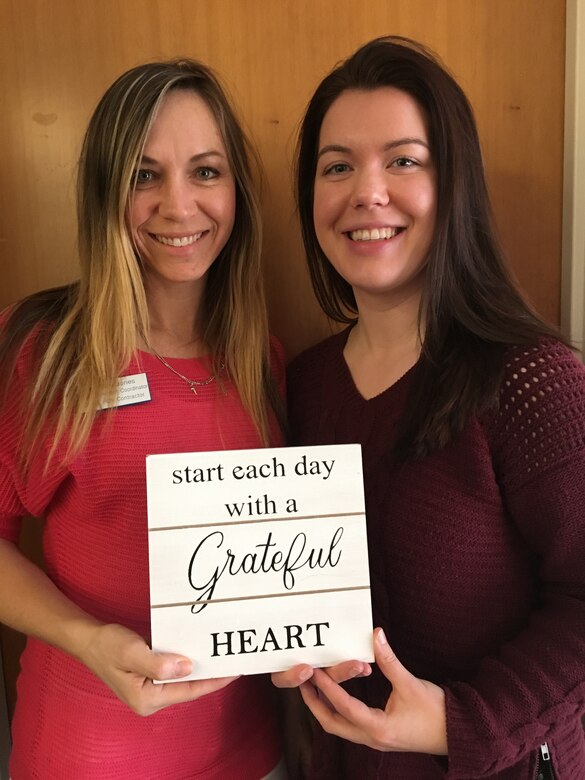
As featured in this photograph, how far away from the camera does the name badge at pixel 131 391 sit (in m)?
0.99

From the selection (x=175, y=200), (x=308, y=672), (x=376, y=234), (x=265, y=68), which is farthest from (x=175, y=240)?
(x=308, y=672)

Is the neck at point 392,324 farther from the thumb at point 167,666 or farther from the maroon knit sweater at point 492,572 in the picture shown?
the thumb at point 167,666

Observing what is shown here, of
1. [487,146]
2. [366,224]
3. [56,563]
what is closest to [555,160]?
[487,146]

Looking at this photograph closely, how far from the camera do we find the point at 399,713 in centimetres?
81

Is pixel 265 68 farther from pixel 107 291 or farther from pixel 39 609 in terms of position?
pixel 39 609

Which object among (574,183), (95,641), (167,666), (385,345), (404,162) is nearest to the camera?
(167,666)

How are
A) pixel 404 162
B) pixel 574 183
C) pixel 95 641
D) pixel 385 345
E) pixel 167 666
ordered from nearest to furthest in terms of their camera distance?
pixel 167 666
pixel 95 641
pixel 404 162
pixel 385 345
pixel 574 183

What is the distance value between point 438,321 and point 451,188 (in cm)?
20

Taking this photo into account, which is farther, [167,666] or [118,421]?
[118,421]

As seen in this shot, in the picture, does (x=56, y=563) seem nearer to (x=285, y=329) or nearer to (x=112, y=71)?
(x=285, y=329)

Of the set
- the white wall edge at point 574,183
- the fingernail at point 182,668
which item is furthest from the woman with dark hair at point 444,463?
the white wall edge at point 574,183

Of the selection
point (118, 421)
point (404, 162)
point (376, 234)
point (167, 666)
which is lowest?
point (167, 666)

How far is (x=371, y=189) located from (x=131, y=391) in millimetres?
487

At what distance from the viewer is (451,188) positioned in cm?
93
